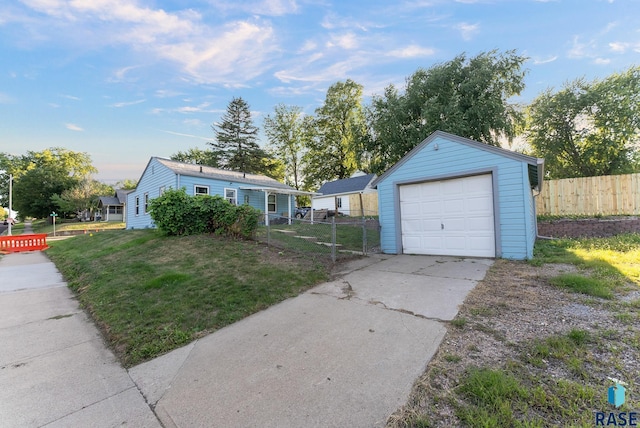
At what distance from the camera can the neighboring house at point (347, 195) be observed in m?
21.4

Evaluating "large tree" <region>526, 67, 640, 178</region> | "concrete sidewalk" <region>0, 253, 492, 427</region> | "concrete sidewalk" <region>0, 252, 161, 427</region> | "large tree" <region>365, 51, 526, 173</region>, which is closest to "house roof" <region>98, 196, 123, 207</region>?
"large tree" <region>365, 51, 526, 173</region>

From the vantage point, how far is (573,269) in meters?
5.09

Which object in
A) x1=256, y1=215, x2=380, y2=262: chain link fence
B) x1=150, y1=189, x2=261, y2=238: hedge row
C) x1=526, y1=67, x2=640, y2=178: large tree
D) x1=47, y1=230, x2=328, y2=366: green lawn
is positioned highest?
x1=526, y1=67, x2=640, y2=178: large tree

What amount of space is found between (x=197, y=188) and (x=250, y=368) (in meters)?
13.8

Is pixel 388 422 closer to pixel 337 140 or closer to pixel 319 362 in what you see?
pixel 319 362

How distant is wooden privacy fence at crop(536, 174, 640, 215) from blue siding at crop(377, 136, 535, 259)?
23.1 feet

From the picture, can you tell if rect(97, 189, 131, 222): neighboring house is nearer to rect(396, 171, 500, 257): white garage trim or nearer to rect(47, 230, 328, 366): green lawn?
rect(47, 230, 328, 366): green lawn

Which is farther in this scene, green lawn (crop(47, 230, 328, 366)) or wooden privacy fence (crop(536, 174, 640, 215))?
wooden privacy fence (crop(536, 174, 640, 215))

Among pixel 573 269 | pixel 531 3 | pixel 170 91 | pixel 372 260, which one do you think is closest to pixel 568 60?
pixel 531 3

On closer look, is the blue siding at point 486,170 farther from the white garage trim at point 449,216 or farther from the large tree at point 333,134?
the large tree at point 333,134

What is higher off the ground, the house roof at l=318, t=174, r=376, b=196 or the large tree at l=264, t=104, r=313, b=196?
the large tree at l=264, t=104, r=313, b=196

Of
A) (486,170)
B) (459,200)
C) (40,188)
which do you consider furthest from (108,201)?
(486,170)

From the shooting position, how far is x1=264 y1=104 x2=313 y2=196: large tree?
3481 cm

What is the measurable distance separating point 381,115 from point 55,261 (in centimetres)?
1667
